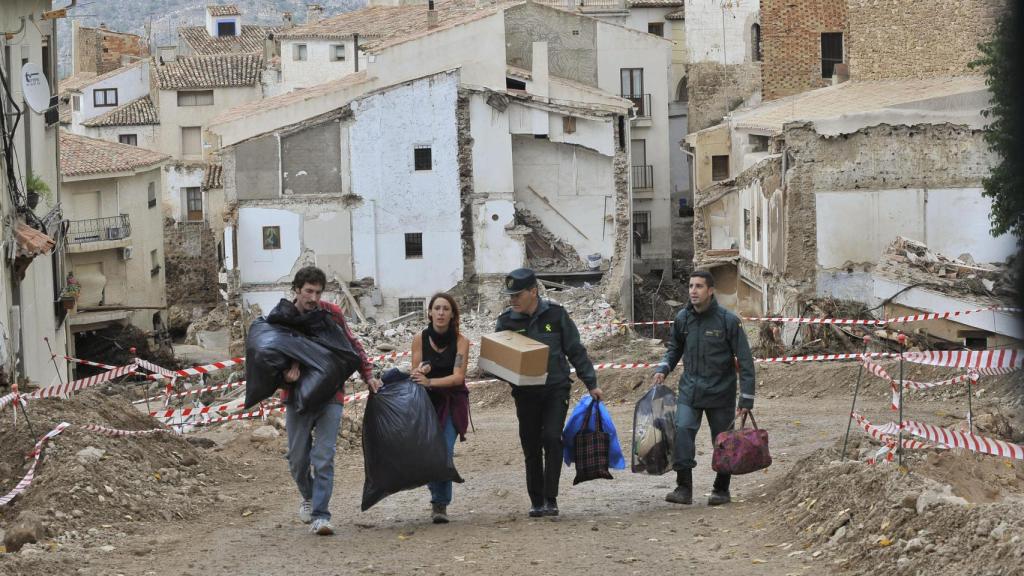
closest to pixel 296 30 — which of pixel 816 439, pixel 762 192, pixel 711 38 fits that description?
pixel 711 38

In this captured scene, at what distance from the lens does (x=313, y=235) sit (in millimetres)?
39438

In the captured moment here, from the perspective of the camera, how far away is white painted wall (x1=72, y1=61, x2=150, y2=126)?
70438 millimetres

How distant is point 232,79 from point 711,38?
75.3 ft

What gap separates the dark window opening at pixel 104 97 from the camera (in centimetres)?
7081

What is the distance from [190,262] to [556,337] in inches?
1945

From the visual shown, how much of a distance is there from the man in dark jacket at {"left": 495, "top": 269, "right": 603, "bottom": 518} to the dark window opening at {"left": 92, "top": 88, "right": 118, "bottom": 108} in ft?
206

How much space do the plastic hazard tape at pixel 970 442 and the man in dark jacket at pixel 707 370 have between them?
120 cm

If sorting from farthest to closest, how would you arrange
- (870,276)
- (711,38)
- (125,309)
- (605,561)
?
(711,38), (125,309), (870,276), (605,561)

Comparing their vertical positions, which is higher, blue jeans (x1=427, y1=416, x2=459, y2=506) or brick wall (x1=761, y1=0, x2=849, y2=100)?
brick wall (x1=761, y1=0, x2=849, y2=100)

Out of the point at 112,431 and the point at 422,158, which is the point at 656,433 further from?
the point at 422,158

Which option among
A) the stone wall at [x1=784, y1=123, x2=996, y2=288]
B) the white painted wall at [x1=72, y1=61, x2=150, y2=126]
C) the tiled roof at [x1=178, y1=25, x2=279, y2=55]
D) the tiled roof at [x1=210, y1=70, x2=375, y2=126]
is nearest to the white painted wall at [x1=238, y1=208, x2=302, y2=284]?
the tiled roof at [x1=210, y1=70, x2=375, y2=126]

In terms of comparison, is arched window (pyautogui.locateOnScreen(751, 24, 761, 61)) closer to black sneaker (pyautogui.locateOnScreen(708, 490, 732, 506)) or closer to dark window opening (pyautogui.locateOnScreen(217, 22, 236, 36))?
dark window opening (pyautogui.locateOnScreen(217, 22, 236, 36))

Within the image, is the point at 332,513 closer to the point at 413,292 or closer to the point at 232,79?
the point at 413,292

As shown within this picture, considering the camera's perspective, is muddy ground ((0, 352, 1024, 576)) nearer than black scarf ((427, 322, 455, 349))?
Yes
